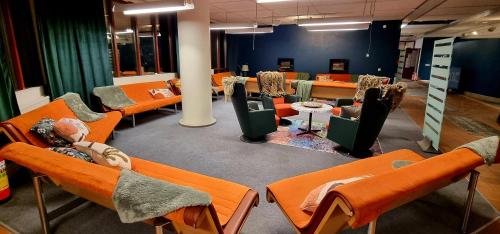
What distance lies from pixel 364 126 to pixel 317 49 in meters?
6.76

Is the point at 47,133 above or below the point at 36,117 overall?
below

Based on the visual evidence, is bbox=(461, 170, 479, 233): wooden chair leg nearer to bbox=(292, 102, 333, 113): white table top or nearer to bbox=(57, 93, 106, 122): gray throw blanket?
bbox=(292, 102, 333, 113): white table top

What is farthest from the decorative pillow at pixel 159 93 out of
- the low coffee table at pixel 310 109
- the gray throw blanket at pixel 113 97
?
the low coffee table at pixel 310 109

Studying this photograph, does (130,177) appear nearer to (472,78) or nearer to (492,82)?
(492,82)

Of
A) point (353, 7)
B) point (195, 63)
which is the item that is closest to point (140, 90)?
point (195, 63)

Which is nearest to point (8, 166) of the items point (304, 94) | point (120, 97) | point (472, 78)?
point (120, 97)

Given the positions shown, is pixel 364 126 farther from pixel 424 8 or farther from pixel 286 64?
pixel 286 64

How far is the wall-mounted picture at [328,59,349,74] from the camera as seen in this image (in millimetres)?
9172

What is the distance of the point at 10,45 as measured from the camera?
3195 millimetres

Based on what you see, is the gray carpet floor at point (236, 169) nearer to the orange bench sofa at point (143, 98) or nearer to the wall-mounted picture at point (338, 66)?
the orange bench sofa at point (143, 98)

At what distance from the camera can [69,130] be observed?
2.61 m

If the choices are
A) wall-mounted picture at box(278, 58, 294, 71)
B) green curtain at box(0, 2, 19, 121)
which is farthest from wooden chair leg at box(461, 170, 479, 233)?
wall-mounted picture at box(278, 58, 294, 71)

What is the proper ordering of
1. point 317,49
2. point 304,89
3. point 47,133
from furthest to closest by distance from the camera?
1. point 317,49
2. point 304,89
3. point 47,133

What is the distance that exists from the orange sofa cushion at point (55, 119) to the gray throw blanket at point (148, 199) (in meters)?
2.06
